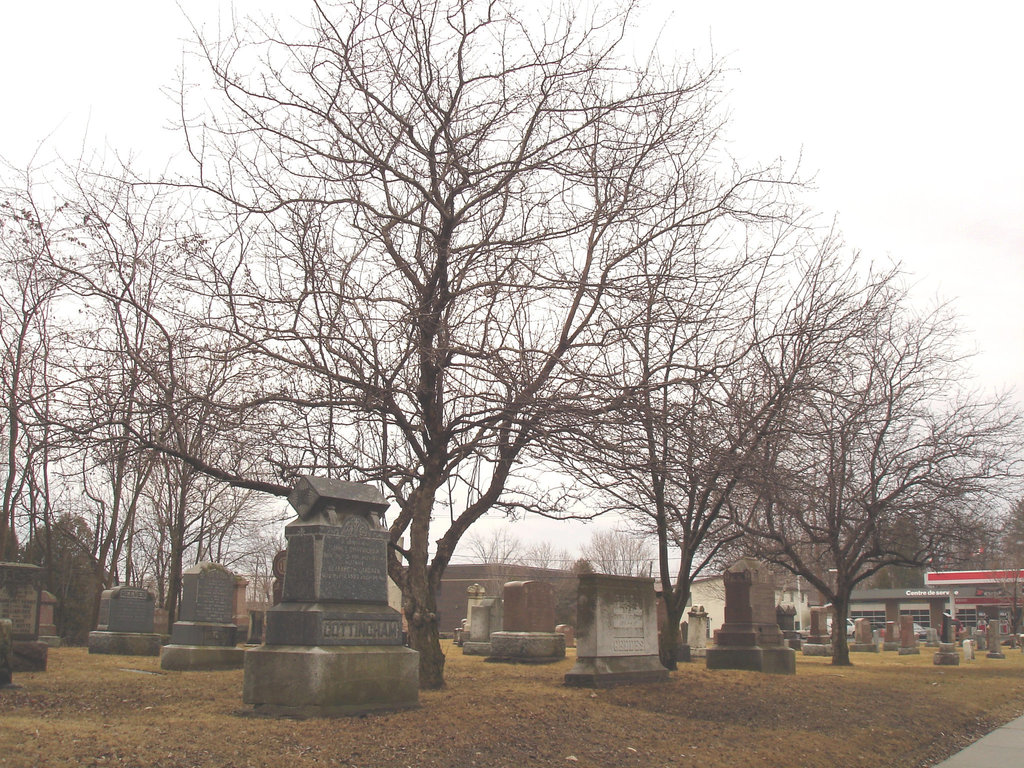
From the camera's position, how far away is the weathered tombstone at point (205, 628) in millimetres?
14378

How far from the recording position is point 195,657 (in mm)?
14289

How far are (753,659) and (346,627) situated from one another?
40.1ft

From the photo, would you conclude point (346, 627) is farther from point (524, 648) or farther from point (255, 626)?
point (255, 626)

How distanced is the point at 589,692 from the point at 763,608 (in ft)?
37.6

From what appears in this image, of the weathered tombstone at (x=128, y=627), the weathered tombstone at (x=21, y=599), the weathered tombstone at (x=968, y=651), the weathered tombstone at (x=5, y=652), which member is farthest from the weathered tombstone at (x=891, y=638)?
the weathered tombstone at (x=5, y=652)

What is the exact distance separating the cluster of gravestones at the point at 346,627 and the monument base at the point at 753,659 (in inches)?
1.1

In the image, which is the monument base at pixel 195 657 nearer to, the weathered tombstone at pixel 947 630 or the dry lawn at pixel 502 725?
the dry lawn at pixel 502 725

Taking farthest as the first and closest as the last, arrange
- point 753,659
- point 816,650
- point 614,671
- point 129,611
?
point 816,650
point 129,611
point 753,659
point 614,671

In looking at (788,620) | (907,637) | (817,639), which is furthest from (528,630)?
(907,637)

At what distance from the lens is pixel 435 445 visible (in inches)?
419

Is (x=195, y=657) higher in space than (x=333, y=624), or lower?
lower

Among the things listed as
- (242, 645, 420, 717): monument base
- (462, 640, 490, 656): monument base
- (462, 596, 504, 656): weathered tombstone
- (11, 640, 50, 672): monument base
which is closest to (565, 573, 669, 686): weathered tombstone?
Answer: (242, 645, 420, 717): monument base

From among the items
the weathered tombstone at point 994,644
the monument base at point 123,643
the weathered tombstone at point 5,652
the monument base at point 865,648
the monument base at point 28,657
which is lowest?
the monument base at point 865,648

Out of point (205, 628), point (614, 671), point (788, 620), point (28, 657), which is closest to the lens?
point (28, 657)
